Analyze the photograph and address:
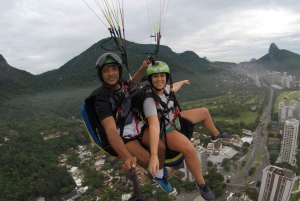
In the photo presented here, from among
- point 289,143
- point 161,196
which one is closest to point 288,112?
point 289,143

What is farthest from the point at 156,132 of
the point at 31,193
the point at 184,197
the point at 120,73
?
the point at 31,193

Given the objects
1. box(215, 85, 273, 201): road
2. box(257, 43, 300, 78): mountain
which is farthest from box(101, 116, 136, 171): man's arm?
box(257, 43, 300, 78): mountain

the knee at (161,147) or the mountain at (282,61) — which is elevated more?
the mountain at (282,61)

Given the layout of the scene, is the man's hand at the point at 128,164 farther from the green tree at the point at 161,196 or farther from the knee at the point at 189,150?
the green tree at the point at 161,196

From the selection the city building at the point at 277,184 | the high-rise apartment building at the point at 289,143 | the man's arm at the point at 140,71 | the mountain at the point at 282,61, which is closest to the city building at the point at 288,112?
the high-rise apartment building at the point at 289,143

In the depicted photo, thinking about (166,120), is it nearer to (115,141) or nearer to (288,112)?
(115,141)
